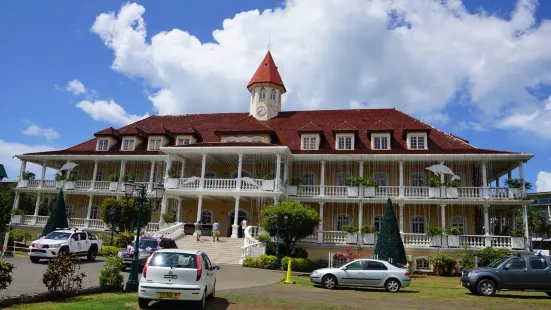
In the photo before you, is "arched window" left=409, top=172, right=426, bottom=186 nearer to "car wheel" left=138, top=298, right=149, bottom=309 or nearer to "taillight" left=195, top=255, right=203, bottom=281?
"taillight" left=195, top=255, right=203, bottom=281

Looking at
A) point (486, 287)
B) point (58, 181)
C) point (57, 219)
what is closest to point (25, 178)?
point (58, 181)

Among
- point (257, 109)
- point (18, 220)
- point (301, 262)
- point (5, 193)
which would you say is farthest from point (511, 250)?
point (5, 193)

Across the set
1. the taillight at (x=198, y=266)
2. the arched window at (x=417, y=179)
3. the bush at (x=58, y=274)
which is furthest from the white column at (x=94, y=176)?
the taillight at (x=198, y=266)

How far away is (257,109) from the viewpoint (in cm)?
3847

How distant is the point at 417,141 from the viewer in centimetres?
3092

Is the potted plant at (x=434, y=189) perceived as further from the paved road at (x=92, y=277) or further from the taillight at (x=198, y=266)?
the taillight at (x=198, y=266)

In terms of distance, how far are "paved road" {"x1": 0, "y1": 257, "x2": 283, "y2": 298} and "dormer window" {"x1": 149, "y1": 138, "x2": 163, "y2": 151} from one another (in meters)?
15.1

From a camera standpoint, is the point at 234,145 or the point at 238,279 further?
the point at 234,145

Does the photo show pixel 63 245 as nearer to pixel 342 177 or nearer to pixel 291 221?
pixel 291 221

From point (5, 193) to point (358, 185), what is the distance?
35219 millimetres

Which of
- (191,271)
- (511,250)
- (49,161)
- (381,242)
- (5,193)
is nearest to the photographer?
(191,271)

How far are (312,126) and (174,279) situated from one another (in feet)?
78.1

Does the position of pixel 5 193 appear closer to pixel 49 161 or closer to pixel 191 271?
pixel 49 161

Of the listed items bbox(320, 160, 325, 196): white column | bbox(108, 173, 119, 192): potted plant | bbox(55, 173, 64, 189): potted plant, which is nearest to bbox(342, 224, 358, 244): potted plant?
bbox(320, 160, 325, 196): white column
